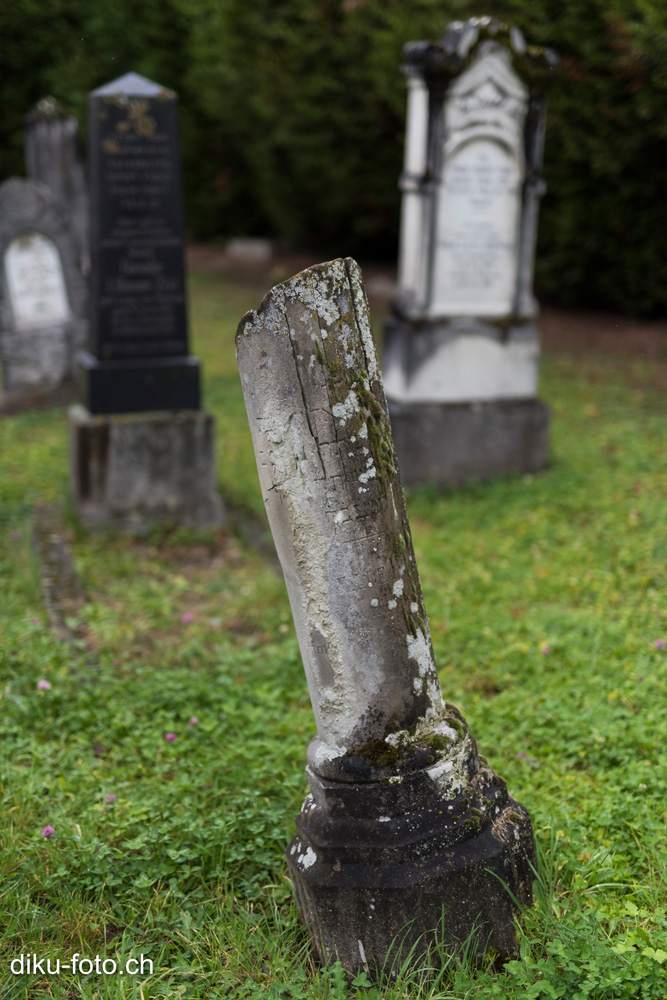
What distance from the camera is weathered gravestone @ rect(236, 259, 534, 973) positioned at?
2.13 meters

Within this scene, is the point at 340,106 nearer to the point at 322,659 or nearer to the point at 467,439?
the point at 467,439

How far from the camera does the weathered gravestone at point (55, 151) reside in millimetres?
8914

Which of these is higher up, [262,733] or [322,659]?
[322,659]

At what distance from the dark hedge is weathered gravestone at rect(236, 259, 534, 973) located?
7471 millimetres

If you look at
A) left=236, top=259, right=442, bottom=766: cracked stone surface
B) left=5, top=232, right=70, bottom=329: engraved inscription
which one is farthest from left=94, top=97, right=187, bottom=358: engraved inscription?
left=5, top=232, right=70, bottom=329: engraved inscription

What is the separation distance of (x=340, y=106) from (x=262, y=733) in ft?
37.8

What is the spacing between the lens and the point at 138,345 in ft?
17.5

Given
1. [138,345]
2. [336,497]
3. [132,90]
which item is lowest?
[138,345]

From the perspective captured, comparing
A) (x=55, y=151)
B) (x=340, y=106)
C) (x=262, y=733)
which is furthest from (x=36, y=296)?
(x=340, y=106)

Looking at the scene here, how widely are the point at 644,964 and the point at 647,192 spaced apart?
29.9 ft

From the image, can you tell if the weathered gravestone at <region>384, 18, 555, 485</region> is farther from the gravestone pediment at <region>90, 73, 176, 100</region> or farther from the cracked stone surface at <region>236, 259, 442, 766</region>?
A: the cracked stone surface at <region>236, 259, 442, 766</region>

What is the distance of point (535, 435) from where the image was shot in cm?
640

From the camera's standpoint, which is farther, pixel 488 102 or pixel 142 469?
pixel 488 102

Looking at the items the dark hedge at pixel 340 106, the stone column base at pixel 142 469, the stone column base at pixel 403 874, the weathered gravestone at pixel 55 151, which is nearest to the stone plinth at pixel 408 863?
the stone column base at pixel 403 874
